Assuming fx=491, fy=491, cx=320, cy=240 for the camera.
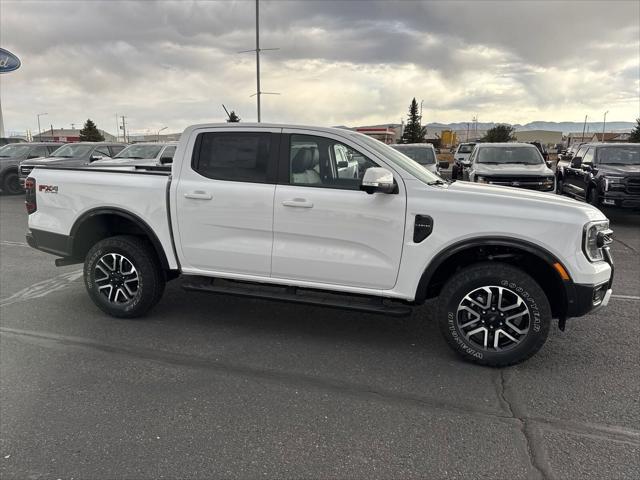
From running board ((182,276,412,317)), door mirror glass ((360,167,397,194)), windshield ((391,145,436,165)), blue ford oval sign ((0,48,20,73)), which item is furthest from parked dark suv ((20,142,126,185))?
blue ford oval sign ((0,48,20,73))

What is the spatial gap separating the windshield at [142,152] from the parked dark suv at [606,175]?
449 inches

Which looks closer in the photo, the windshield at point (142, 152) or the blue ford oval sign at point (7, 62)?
the windshield at point (142, 152)

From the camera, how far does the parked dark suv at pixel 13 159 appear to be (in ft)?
52.7

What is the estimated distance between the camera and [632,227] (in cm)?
1070

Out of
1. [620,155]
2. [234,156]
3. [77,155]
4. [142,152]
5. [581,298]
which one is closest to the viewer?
[581,298]

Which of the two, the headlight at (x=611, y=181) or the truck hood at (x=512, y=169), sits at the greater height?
the truck hood at (x=512, y=169)

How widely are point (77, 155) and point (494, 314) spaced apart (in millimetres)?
14882

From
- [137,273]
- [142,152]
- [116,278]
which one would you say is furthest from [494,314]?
[142,152]

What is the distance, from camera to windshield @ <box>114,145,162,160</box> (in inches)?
566

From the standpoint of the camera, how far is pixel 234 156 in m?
4.33

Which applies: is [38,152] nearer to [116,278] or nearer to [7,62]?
[116,278]

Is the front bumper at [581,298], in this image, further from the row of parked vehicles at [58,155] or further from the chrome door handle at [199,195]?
the row of parked vehicles at [58,155]

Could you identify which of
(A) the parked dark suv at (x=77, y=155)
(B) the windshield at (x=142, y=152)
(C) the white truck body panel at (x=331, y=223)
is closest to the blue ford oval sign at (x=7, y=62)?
(A) the parked dark suv at (x=77, y=155)

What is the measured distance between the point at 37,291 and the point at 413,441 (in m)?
4.86
